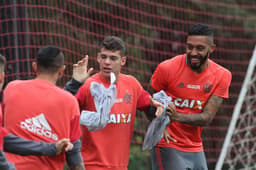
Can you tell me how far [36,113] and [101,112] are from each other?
829mm

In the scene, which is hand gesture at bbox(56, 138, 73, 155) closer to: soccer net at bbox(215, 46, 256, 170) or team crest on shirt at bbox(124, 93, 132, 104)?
team crest on shirt at bbox(124, 93, 132, 104)

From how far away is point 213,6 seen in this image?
13.1 meters

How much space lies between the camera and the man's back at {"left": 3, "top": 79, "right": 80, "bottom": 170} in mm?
4941

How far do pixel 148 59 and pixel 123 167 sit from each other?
571cm

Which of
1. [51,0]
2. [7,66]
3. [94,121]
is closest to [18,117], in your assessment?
[94,121]

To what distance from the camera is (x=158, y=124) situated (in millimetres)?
6117

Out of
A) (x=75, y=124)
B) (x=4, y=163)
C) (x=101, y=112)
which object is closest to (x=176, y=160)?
(x=101, y=112)

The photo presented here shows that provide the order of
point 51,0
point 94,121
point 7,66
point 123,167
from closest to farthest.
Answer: point 94,121, point 123,167, point 7,66, point 51,0

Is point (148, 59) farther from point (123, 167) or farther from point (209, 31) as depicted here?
point (123, 167)

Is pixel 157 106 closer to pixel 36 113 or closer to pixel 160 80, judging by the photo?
pixel 160 80

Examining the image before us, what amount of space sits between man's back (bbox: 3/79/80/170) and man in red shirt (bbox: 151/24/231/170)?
1.72 metres

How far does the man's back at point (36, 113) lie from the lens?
4941 millimetres

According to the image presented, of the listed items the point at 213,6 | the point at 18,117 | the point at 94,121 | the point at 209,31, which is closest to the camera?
the point at 18,117

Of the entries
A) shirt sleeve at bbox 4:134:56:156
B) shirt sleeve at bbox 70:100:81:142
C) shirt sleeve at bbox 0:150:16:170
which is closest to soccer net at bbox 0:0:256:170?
shirt sleeve at bbox 70:100:81:142
